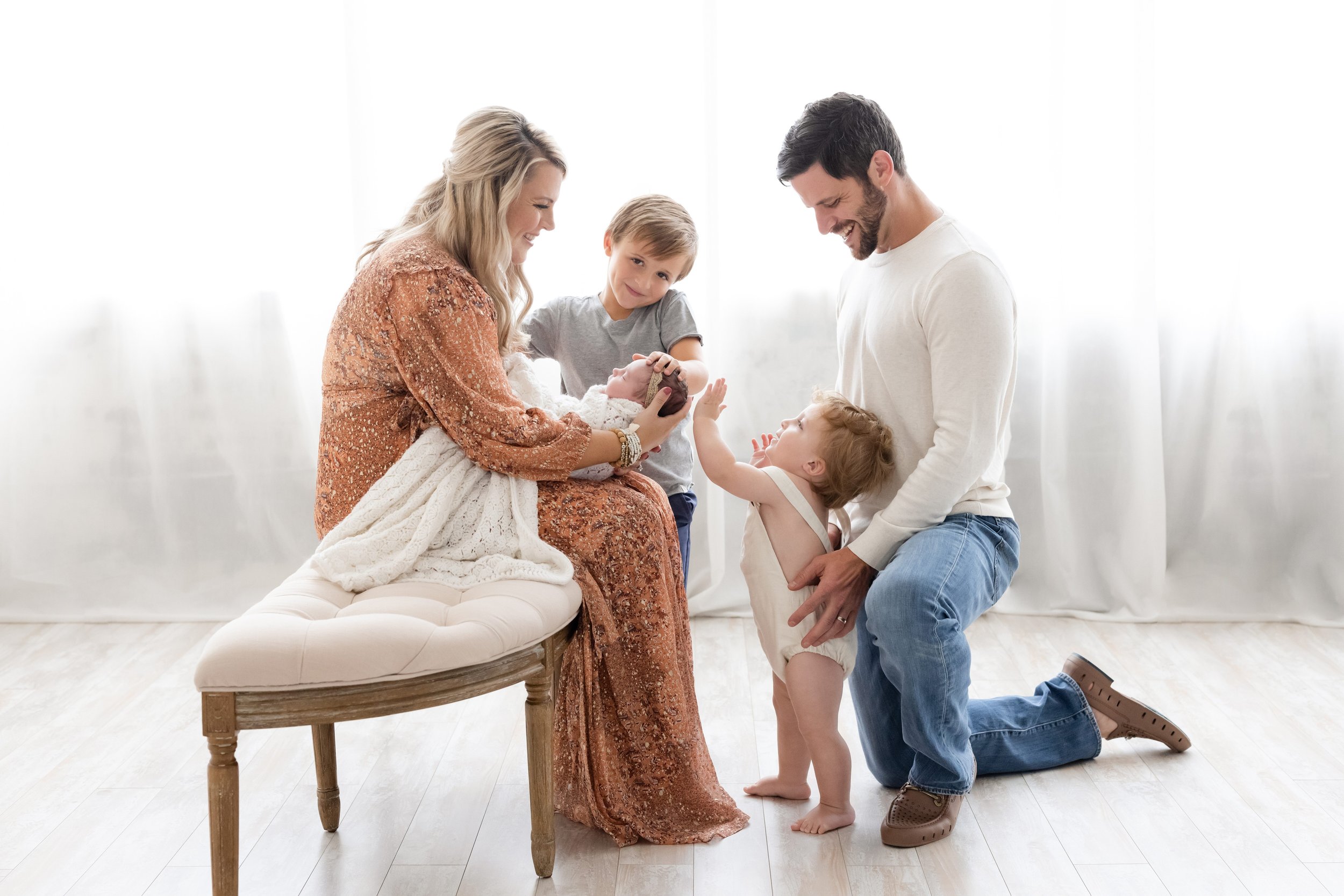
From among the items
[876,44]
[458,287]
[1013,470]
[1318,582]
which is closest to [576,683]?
[458,287]

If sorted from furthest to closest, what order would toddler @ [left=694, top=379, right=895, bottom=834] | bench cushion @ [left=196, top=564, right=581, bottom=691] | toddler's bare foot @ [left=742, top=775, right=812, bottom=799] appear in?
toddler's bare foot @ [left=742, top=775, right=812, bottom=799] → toddler @ [left=694, top=379, right=895, bottom=834] → bench cushion @ [left=196, top=564, right=581, bottom=691]

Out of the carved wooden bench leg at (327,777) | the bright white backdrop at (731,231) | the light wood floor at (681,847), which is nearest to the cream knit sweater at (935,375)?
the light wood floor at (681,847)

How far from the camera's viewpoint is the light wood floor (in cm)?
183

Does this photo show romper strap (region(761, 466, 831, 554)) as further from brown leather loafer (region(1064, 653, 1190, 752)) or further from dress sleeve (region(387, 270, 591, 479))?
brown leather loafer (region(1064, 653, 1190, 752))

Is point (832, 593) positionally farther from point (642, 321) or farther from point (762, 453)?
point (642, 321)

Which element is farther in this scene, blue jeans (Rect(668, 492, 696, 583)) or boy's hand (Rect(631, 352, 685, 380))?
blue jeans (Rect(668, 492, 696, 583))

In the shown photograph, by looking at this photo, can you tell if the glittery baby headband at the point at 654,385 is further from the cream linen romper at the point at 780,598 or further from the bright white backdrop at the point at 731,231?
the bright white backdrop at the point at 731,231

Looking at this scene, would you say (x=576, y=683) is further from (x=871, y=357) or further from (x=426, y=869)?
(x=871, y=357)

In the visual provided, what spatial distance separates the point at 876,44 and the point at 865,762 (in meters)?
1.95

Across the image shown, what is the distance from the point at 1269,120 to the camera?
3.05m

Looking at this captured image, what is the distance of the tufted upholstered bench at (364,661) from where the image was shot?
4.90 feet

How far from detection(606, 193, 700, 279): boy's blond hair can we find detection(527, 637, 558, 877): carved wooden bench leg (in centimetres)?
81

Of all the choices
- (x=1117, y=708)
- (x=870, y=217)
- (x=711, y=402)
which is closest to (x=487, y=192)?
(x=711, y=402)

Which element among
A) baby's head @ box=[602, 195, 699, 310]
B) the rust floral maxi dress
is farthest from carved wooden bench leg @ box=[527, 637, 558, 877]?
baby's head @ box=[602, 195, 699, 310]
